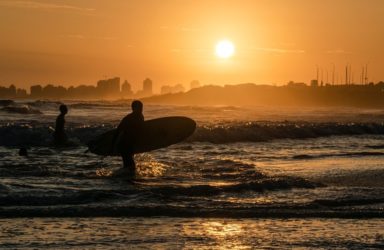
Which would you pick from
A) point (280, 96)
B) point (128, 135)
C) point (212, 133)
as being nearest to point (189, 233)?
point (128, 135)

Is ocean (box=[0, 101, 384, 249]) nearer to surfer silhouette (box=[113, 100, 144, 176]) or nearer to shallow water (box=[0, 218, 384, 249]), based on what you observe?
shallow water (box=[0, 218, 384, 249])

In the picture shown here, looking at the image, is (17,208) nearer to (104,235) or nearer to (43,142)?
(104,235)

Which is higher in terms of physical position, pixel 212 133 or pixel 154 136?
pixel 154 136

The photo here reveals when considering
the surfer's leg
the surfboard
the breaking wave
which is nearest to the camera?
the surfer's leg

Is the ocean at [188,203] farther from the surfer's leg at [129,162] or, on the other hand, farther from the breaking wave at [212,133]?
the breaking wave at [212,133]

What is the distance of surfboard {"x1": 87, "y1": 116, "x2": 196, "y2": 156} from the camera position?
18359 mm

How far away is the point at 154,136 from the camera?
61.3 feet

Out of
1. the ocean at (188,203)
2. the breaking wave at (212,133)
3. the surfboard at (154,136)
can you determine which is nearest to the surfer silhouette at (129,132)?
the ocean at (188,203)

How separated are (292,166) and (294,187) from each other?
5309 mm

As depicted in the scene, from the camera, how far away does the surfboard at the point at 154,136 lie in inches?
723

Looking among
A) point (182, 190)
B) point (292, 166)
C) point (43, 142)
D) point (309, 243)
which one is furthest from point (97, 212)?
point (43, 142)

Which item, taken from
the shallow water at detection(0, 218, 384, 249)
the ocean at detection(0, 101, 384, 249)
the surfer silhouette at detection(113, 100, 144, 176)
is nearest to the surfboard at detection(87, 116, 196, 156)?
the ocean at detection(0, 101, 384, 249)

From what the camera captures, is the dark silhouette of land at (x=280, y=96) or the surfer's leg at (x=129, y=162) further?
the dark silhouette of land at (x=280, y=96)

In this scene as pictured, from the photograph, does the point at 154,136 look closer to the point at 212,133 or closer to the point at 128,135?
the point at 128,135
